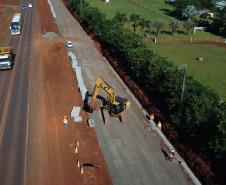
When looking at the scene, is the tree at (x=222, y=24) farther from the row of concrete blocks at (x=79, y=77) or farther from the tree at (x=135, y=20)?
the row of concrete blocks at (x=79, y=77)

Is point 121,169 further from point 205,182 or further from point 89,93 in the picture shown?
point 89,93

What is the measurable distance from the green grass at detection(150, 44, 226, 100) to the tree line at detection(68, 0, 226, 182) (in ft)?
38.9

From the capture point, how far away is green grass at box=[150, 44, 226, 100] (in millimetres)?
65875

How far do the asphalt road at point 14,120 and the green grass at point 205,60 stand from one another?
3028cm

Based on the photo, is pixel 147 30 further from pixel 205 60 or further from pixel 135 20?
pixel 205 60

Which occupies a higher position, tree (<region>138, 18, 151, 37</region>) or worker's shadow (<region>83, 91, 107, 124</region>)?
worker's shadow (<region>83, 91, 107, 124</region>)

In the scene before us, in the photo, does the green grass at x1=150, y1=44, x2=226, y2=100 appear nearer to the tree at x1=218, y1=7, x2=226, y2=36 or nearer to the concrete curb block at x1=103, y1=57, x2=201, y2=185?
the concrete curb block at x1=103, y1=57, x2=201, y2=185

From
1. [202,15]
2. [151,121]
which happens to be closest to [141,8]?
[202,15]

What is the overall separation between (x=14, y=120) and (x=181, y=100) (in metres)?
21.8

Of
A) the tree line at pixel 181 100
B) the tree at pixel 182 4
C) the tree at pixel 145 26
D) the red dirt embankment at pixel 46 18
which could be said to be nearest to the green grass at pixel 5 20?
the red dirt embankment at pixel 46 18

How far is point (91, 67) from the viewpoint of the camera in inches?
2778

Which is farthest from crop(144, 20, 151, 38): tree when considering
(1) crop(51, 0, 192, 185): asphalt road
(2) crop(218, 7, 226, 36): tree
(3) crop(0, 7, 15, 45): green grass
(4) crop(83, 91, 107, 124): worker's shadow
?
(4) crop(83, 91, 107, 124): worker's shadow

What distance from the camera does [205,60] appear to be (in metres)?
80.9

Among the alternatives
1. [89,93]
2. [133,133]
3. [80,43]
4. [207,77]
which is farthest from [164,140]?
[80,43]
